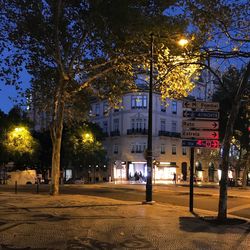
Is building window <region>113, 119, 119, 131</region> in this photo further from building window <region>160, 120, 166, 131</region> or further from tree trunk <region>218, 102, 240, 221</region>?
tree trunk <region>218, 102, 240, 221</region>

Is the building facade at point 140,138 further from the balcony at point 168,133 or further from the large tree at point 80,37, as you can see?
the large tree at point 80,37

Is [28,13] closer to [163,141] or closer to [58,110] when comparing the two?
[58,110]

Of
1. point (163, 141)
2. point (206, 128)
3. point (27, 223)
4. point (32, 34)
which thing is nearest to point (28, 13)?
point (32, 34)

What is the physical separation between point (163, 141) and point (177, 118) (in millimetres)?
4825

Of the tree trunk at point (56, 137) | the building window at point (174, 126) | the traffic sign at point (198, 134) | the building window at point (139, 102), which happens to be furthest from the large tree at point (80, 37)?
the building window at point (174, 126)

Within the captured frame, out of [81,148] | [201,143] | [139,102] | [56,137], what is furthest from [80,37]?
[139,102]

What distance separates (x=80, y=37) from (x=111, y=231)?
1601 cm

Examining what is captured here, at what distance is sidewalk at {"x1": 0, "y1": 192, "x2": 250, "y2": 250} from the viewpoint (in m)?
10.8

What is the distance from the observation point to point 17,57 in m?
27.0

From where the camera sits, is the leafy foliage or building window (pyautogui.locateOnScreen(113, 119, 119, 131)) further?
building window (pyautogui.locateOnScreen(113, 119, 119, 131))

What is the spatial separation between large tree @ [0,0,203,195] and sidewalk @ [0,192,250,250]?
952 cm

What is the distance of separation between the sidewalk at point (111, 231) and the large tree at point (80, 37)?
31.2ft

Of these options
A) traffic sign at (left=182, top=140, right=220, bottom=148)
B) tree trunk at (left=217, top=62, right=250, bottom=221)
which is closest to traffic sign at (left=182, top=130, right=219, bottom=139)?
traffic sign at (left=182, top=140, right=220, bottom=148)

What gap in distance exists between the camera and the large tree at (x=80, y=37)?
23.5 metres
